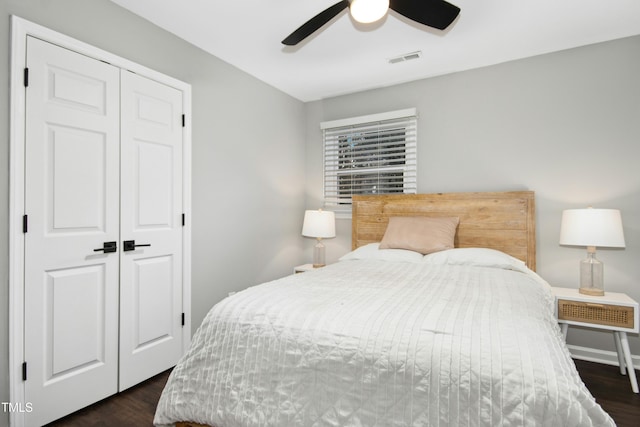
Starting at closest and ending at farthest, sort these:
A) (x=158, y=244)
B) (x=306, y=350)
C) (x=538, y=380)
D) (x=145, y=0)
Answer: (x=538, y=380)
(x=306, y=350)
(x=145, y=0)
(x=158, y=244)

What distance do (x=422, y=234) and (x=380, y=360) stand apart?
2034 millimetres

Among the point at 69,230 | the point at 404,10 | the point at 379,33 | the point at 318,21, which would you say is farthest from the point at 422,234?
the point at 69,230

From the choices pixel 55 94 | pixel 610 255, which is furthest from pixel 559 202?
pixel 55 94

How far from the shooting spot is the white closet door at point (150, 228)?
7.43 ft

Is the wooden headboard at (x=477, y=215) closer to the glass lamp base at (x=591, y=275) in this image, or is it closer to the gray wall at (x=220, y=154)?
the glass lamp base at (x=591, y=275)

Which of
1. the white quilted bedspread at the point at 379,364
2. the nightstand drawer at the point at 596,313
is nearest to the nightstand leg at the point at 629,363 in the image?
the nightstand drawer at the point at 596,313

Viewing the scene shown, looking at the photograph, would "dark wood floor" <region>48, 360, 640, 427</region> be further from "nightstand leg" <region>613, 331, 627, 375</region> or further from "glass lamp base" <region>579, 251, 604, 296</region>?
"glass lamp base" <region>579, 251, 604, 296</region>

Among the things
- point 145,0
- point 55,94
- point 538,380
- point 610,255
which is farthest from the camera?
point 610,255

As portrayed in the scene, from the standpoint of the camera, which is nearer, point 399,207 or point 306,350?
point 306,350

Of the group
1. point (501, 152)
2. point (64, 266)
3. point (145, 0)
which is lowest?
point (64, 266)

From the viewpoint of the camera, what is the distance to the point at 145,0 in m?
2.20

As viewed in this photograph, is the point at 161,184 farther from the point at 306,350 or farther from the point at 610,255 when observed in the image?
the point at 610,255

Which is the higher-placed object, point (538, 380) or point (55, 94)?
point (55, 94)

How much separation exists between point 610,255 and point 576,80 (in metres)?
1.47
